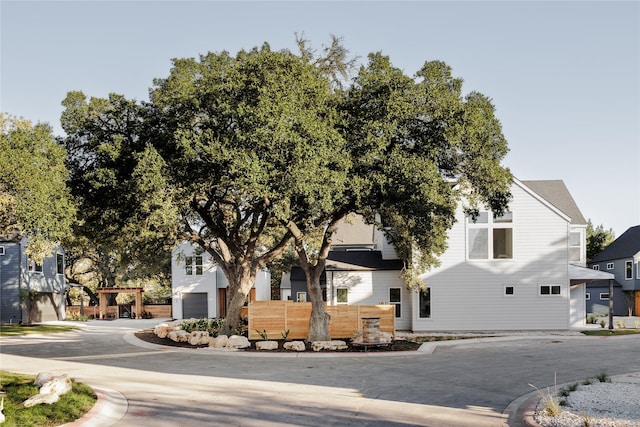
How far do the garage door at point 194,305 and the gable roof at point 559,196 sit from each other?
78.5 ft

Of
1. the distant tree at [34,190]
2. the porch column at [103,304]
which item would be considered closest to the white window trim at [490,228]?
the distant tree at [34,190]

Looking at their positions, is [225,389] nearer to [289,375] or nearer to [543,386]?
[289,375]

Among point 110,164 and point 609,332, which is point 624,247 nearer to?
point 609,332

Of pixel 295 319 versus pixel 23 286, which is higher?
pixel 23 286

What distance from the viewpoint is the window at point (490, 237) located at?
97.3 feet

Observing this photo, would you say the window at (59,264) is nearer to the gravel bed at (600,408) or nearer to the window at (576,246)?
the window at (576,246)

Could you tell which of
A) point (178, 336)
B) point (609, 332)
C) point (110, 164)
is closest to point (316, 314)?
point (178, 336)

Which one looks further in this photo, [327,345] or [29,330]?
[29,330]

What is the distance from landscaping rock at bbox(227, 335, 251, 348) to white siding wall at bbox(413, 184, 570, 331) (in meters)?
9.88

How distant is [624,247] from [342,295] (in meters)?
26.4

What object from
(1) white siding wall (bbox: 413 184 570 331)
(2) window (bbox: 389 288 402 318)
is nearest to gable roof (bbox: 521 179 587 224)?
(1) white siding wall (bbox: 413 184 570 331)

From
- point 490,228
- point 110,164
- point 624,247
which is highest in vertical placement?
point 110,164

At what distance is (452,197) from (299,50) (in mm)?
9003

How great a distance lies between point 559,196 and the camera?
35.3m
